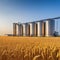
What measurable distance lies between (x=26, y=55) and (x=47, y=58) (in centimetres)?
26

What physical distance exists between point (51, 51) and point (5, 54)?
1.95 ft

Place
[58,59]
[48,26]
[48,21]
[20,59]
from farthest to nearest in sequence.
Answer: [48,21], [48,26], [20,59], [58,59]

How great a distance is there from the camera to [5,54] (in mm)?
2359

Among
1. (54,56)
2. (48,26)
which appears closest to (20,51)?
(54,56)

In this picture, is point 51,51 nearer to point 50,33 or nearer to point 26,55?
point 26,55

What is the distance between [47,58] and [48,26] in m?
14.2

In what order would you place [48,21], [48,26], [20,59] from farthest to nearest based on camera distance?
[48,21] < [48,26] < [20,59]

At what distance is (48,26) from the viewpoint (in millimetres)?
16344

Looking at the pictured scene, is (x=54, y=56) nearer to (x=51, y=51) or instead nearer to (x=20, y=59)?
(x=51, y=51)

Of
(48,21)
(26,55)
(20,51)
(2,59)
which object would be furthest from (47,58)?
(48,21)

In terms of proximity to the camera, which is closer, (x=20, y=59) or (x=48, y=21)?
(x=20, y=59)

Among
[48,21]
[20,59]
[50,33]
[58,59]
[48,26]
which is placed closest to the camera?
[58,59]

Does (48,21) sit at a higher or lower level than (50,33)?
higher

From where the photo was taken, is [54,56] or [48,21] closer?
[54,56]
